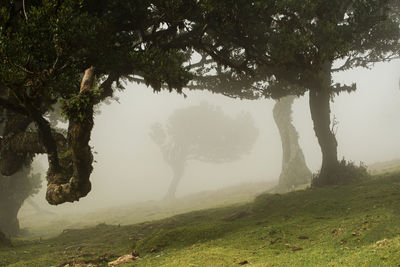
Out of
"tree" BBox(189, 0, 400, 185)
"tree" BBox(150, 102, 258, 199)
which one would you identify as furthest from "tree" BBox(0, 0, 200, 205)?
"tree" BBox(150, 102, 258, 199)

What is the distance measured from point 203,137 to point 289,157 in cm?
3490

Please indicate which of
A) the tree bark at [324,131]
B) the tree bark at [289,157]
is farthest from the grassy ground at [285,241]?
the tree bark at [289,157]

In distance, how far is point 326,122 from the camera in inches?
709

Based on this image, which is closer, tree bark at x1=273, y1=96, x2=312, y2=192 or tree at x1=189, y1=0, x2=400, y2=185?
tree at x1=189, y1=0, x2=400, y2=185

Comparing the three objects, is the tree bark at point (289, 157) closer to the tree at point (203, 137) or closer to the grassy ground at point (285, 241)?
the grassy ground at point (285, 241)

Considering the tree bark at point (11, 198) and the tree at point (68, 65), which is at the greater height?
the tree at point (68, 65)

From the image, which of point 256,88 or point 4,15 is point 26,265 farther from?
point 256,88

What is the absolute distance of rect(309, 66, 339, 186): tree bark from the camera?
56.6 feet

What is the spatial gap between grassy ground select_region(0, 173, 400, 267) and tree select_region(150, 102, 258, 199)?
50054 millimetres

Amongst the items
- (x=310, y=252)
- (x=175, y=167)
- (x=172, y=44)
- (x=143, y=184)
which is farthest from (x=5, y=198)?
(x=143, y=184)

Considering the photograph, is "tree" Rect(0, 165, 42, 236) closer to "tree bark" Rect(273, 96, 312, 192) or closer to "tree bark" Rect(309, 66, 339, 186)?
"tree bark" Rect(309, 66, 339, 186)

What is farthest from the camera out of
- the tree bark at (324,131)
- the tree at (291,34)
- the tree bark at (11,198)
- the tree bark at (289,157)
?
the tree bark at (289,157)

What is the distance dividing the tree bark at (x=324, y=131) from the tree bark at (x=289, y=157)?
36.7ft

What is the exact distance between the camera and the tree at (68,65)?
6676 millimetres
